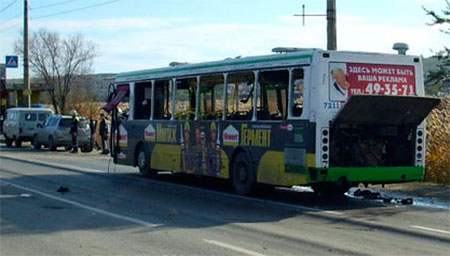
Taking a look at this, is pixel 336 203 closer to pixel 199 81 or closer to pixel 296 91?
pixel 296 91

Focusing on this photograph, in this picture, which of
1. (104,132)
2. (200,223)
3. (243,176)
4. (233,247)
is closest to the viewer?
(233,247)

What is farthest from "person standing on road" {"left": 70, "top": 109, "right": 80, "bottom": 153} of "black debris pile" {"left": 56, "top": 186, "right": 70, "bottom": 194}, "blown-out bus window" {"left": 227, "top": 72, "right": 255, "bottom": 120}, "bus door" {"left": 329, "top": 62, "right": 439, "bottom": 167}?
"bus door" {"left": 329, "top": 62, "right": 439, "bottom": 167}

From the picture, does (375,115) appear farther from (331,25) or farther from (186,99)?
(331,25)

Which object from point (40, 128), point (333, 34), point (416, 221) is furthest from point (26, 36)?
point (416, 221)

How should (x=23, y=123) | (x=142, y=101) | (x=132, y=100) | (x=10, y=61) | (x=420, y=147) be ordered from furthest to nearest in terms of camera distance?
(x=10, y=61)
(x=23, y=123)
(x=132, y=100)
(x=142, y=101)
(x=420, y=147)

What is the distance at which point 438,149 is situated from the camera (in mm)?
18266

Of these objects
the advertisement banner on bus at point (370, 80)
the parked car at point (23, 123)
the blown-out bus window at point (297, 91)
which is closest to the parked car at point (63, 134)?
Answer: the parked car at point (23, 123)

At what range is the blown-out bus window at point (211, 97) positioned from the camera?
53.6 ft

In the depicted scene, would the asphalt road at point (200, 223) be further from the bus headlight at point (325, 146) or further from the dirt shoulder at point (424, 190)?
the dirt shoulder at point (424, 190)

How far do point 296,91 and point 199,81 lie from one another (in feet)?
→ 12.2

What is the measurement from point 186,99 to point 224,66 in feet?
6.25

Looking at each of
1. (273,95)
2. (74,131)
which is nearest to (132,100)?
(273,95)

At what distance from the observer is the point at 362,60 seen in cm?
1376

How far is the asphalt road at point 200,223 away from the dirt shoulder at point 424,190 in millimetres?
1687
